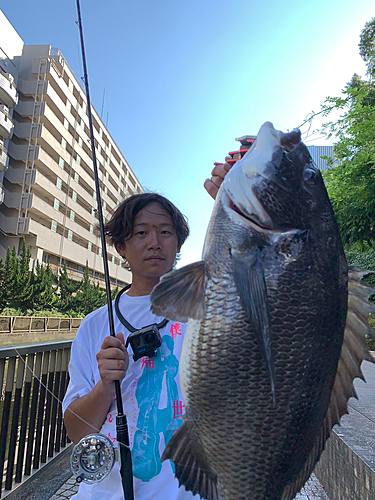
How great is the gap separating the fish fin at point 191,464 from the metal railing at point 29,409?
94.9 inches

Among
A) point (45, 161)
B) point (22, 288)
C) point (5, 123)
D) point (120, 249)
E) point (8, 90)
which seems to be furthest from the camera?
point (45, 161)

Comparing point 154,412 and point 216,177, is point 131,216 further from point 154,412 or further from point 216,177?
point 154,412

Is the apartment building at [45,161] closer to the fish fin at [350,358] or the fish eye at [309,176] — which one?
the fish eye at [309,176]

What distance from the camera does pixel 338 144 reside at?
9797mm

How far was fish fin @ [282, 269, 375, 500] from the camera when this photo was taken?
3.73 feet

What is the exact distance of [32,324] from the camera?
2094cm

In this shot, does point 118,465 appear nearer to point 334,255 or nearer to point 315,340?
point 315,340

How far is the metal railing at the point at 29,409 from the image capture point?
11.2 feet

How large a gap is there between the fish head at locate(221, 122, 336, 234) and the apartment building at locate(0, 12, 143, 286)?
32531mm

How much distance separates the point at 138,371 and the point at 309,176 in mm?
1254

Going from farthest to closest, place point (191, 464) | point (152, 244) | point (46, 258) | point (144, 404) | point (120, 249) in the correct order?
1. point (46, 258)
2. point (120, 249)
3. point (152, 244)
4. point (144, 404)
5. point (191, 464)

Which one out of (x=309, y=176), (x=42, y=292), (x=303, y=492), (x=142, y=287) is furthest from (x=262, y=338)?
(x=42, y=292)

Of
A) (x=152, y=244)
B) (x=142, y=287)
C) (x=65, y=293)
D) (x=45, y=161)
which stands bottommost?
(x=142, y=287)

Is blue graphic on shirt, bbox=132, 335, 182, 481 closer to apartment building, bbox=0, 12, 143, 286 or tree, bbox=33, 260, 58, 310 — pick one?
tree, bbox=33, 260, 58, 310
